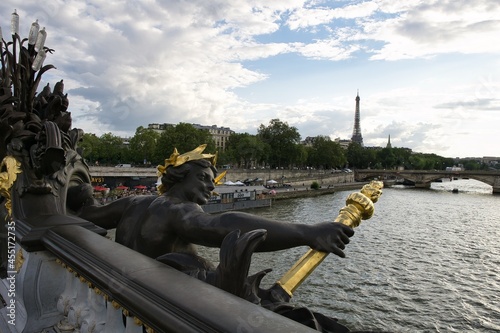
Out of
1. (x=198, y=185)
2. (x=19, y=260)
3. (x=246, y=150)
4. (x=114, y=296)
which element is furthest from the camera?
(x=246, y=150)

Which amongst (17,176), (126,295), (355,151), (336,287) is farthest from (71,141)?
(355,151)

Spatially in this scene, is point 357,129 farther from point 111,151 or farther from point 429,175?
point 111,151

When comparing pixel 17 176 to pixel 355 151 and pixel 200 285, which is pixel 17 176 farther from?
pixel 355 151

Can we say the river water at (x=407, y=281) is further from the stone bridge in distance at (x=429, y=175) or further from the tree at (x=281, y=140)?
the tree at (x=281, y=140)

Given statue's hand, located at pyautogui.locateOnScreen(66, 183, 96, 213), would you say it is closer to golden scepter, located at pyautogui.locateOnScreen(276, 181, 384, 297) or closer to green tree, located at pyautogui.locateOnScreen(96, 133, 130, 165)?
golden scepter, located at pyautogui.locateOnScreen(276, 181, 384, 297)

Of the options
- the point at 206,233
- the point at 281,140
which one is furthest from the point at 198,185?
the point at 281,140

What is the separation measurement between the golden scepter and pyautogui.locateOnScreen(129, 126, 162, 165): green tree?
6532cm

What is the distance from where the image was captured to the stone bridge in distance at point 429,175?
7188 centimetres

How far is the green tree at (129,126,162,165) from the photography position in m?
66.2

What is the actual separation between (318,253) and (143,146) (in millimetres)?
67946

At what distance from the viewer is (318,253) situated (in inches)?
69.5

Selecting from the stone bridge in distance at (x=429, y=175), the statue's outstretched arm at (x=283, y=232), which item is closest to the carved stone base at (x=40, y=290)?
the statue's outstretched arm at (x=283, y=232)

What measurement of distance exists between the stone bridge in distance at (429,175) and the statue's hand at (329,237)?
176 feet

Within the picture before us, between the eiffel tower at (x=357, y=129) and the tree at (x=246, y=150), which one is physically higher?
the eiffel tower at (x=357, y=129)
